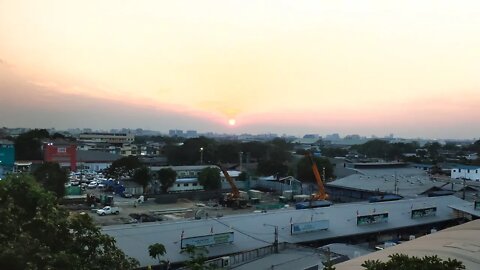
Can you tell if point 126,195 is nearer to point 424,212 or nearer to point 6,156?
point 6,156

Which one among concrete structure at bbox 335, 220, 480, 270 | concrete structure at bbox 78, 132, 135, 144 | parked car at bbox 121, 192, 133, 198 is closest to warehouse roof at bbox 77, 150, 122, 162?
parked car at bbox 121, 192, 133, 198

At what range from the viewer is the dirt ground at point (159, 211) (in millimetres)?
17188

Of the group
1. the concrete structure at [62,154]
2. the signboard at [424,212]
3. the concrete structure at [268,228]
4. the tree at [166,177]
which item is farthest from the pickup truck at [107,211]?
the concrete structure at [62,154]

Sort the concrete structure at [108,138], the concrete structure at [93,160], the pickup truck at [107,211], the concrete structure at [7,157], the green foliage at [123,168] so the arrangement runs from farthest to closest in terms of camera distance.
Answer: the concrete structure at [108,138]
the concrete structure at [93,160]
the concrete structure at [7,157]
the green foliage at [123,168]
the pickup truck at [107,211]

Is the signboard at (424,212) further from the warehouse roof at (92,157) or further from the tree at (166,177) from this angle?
the warehouse roof at (92,157)

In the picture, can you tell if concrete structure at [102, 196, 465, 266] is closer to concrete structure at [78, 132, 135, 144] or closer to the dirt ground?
the dirt ground

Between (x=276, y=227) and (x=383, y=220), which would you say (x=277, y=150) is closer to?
(x=383, y=220)

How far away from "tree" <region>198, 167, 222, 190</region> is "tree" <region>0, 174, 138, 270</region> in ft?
69.2

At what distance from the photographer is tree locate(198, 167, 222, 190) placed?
26.3 m

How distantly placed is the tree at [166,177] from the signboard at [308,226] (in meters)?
13.5

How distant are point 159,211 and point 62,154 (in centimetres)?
1461

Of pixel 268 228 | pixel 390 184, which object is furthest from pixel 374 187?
pixel 268 228

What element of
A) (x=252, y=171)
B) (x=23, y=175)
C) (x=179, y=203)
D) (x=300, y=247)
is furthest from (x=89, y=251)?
(x=252, y=171)

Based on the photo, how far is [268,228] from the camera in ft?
42.1
